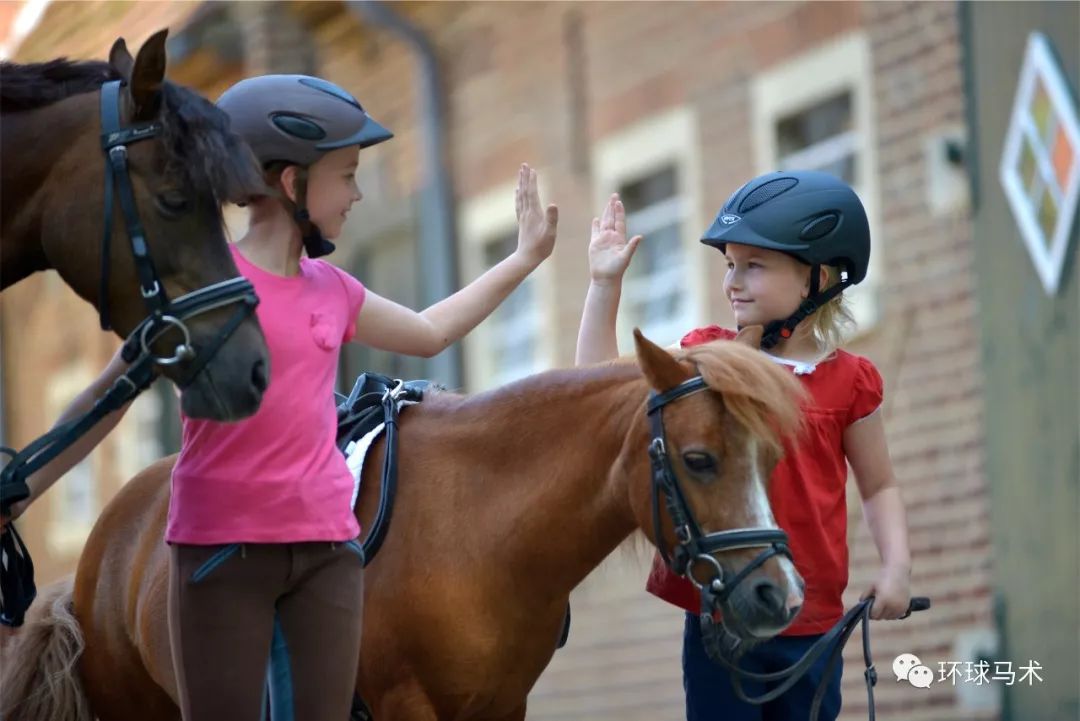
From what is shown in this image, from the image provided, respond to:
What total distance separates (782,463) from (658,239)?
24.8 ft

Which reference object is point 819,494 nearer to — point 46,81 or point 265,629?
point 265,629

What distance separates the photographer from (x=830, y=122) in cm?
1032

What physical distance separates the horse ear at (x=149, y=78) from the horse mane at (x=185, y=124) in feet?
0.08

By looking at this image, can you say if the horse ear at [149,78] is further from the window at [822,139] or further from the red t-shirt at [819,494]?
the window at [822,139]

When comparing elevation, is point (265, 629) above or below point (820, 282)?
below

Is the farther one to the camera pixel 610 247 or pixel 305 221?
pixel 610 247

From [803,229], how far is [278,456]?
153cm

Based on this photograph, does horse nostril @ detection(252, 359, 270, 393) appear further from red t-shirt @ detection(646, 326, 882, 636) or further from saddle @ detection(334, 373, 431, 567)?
red t-shirt @ detection(646, 326, 882, 636)

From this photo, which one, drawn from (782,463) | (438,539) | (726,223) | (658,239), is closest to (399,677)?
(438,539)

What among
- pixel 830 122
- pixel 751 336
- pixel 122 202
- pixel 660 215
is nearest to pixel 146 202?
pixel 122 202

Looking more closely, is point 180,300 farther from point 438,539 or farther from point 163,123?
point 438,539

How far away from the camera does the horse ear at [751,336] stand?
14.5 ft

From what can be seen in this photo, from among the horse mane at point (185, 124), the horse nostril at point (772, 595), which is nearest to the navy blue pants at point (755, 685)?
the horse nostril at point (772, 595)

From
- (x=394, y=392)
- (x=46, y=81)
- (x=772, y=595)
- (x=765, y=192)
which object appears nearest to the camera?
(x=46, y=81)
